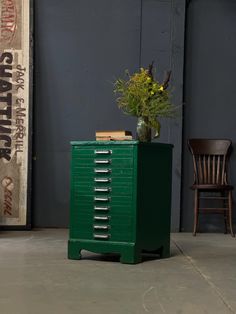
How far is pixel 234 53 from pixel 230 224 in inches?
73.3

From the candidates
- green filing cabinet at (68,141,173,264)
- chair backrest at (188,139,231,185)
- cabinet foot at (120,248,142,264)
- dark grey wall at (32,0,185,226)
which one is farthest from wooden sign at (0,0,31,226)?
cabinet foot at (120,248,142,264)

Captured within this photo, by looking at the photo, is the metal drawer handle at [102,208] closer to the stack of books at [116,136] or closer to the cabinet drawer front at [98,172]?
the cabinet drawer front at [98,172]

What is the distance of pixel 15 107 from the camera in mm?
5203

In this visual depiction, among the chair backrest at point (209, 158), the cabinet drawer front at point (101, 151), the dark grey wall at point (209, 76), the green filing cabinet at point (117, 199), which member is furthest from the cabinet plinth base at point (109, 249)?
the dark grey wall at point (209, 76)

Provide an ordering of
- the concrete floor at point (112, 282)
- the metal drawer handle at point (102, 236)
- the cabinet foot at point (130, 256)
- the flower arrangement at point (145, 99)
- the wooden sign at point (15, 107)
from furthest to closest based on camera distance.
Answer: the wooden sign at point (15, 107)
the flower arrangement at point (145, 99)
the metal drawer handle at point (102, 236)
the cabinet foot at point (130, 256)
the concrete floor at point (112, 282)

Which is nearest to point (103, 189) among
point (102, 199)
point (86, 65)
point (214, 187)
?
point (102, 199)

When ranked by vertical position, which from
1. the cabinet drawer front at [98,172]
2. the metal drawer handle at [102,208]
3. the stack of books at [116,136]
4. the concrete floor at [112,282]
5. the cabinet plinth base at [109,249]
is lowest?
the concrete floor at [112,282]

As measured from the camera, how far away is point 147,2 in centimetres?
540

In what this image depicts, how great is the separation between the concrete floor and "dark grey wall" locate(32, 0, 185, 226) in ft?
3.88

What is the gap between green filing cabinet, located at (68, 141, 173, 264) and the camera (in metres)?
3.60

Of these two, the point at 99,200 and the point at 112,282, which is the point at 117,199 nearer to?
the point at 99,200

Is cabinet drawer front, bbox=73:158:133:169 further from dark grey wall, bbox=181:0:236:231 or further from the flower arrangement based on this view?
dark grey wall, bbox=181:0:236:231

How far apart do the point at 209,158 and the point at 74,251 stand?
218 cm

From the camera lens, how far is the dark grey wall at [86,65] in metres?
5.36
